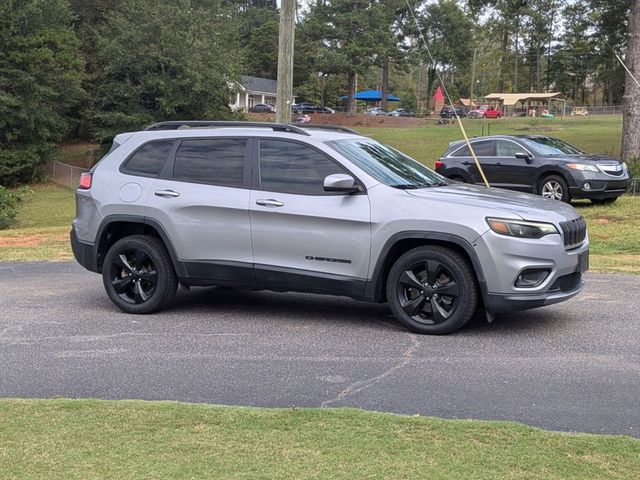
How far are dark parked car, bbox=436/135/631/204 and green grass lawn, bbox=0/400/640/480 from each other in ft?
39.7

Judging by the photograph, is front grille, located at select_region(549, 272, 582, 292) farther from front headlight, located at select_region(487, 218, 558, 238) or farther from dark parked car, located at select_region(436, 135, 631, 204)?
dark parked car, located at select_region(436, 135, 631, 204)

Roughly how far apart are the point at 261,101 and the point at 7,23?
5167 centimetres

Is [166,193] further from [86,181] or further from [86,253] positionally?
[86,253]

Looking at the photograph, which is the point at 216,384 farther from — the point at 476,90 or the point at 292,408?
the point at 476,90

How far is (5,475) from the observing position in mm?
3658

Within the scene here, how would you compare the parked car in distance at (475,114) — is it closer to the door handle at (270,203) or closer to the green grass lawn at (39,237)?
the green grass lawn at (39,237)

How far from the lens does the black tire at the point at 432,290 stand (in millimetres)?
6324

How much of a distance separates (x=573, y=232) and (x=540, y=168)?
986cm

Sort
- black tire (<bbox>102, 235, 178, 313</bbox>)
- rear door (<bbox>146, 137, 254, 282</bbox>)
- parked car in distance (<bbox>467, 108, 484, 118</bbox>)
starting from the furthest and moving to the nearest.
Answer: parked car in distance (<bbox>467, 108, 484, 118</bbox>)
black tire (<bbox>102, 235, 178, 313</bbox>)
rear door (<bbox>146, 137, 254, 282</bbox>)

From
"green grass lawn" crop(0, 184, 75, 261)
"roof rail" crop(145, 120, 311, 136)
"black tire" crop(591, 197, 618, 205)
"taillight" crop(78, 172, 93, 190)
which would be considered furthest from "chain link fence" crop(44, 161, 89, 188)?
"roof rail" crop(145, 120, 311, 136)

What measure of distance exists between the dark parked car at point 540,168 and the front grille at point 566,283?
29.9 feet

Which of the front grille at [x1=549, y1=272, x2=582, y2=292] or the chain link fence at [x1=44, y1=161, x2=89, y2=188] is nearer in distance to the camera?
the front grille at [x1=549, y1=272, x2=582, y2=292]

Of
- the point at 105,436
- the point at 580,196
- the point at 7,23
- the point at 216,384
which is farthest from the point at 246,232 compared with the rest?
the point at 7,23

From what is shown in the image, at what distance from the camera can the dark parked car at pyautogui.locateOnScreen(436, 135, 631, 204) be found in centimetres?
1546
